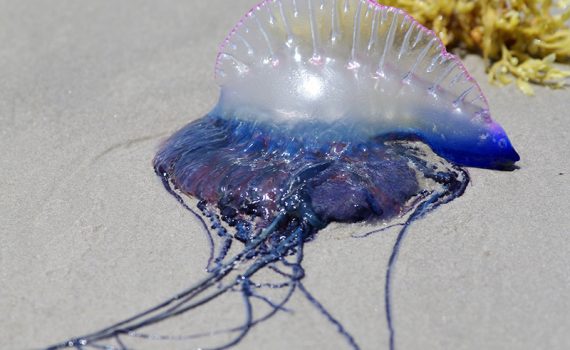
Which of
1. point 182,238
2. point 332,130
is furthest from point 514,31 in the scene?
point 182,238

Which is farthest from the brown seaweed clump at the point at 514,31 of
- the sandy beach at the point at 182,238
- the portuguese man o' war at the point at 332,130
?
the portuguese man o' war at the point at 332,130

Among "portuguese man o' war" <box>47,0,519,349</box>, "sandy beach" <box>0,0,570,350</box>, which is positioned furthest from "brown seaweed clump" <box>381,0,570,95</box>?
"portuguese man o' war" <box>47,0,519,349</box>

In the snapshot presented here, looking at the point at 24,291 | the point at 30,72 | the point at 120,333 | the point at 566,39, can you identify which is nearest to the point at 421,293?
the point at 120,333

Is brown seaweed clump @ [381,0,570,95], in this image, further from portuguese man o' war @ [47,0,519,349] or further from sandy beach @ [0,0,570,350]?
portuguese man o' war @ [47,0,519,349]

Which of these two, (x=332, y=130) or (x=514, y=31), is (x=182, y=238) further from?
(x=514, y=31)

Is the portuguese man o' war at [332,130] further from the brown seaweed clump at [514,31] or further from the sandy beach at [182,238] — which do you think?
the brown seaweed clump at [514,31]
